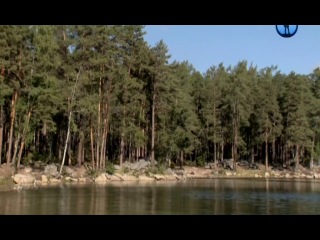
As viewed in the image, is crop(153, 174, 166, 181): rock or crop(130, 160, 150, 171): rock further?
crop(130, 160, 150, 171): rock

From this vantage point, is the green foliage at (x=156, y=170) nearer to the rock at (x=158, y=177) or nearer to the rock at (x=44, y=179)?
the rock at (x=158, y=177)

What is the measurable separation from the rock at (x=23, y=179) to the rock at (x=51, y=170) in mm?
3292

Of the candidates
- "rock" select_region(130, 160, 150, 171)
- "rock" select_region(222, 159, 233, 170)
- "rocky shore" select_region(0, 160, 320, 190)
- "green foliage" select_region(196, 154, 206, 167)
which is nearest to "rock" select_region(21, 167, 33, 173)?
"rocky shore" select_region(0, 160, 320, 190)

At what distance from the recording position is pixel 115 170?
42.3 m

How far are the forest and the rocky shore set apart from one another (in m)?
1.40

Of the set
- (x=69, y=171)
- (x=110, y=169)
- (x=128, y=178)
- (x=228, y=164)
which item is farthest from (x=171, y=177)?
(x=228, y=164)

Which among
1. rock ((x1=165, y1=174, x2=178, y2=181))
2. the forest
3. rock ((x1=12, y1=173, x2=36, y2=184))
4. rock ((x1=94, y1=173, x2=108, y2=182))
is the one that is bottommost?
rock ((x1=165, y1=174, x2=178, y2=181))

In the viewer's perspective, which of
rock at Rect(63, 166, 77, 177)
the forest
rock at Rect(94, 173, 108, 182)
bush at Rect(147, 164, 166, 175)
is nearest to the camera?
the forest

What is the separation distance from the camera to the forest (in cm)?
3334

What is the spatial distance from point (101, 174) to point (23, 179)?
31.1 feet

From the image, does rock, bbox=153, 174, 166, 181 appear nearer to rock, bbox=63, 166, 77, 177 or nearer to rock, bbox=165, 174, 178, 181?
rock, bbox=165, 174, 178, 181
